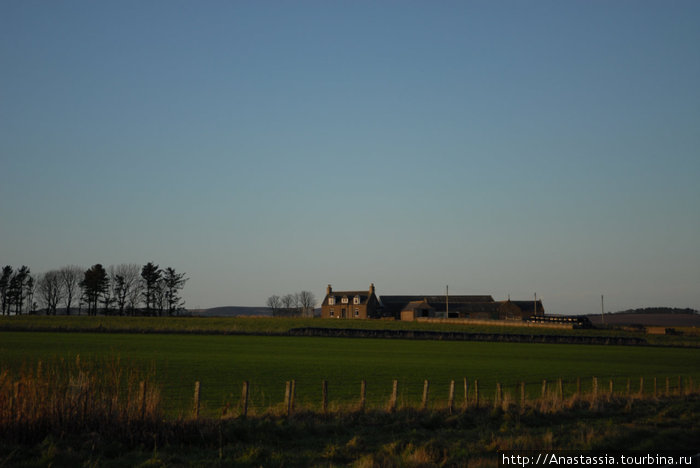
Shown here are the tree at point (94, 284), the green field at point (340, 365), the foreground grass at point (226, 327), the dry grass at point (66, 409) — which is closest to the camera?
the dry grass at point (66, 409)

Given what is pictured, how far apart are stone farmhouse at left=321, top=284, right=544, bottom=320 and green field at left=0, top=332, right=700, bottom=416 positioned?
6349 cm

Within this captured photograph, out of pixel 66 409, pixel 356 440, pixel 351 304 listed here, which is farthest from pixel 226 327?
pixel 356 440

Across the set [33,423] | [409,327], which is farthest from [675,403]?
[409,327]

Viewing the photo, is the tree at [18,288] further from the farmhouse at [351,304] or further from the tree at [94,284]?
the farmhouse at [351,304]

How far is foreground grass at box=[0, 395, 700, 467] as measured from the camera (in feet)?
40.1

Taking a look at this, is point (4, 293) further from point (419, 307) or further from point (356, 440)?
point (356, 440)

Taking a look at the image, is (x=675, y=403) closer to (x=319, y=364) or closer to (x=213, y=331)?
(x=319, y=364)

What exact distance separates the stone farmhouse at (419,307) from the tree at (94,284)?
50229mm

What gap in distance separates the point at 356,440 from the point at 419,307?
4686 inches

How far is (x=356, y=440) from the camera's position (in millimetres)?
14430

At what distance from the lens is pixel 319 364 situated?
140 feet

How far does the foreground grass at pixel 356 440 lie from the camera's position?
40.1 ft

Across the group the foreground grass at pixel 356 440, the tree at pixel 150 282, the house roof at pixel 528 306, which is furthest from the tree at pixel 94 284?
the foreground grass at pixel 356 440

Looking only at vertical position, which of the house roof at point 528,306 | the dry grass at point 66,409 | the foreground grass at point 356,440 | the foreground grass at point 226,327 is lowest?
the foreground grass at point 226,327
